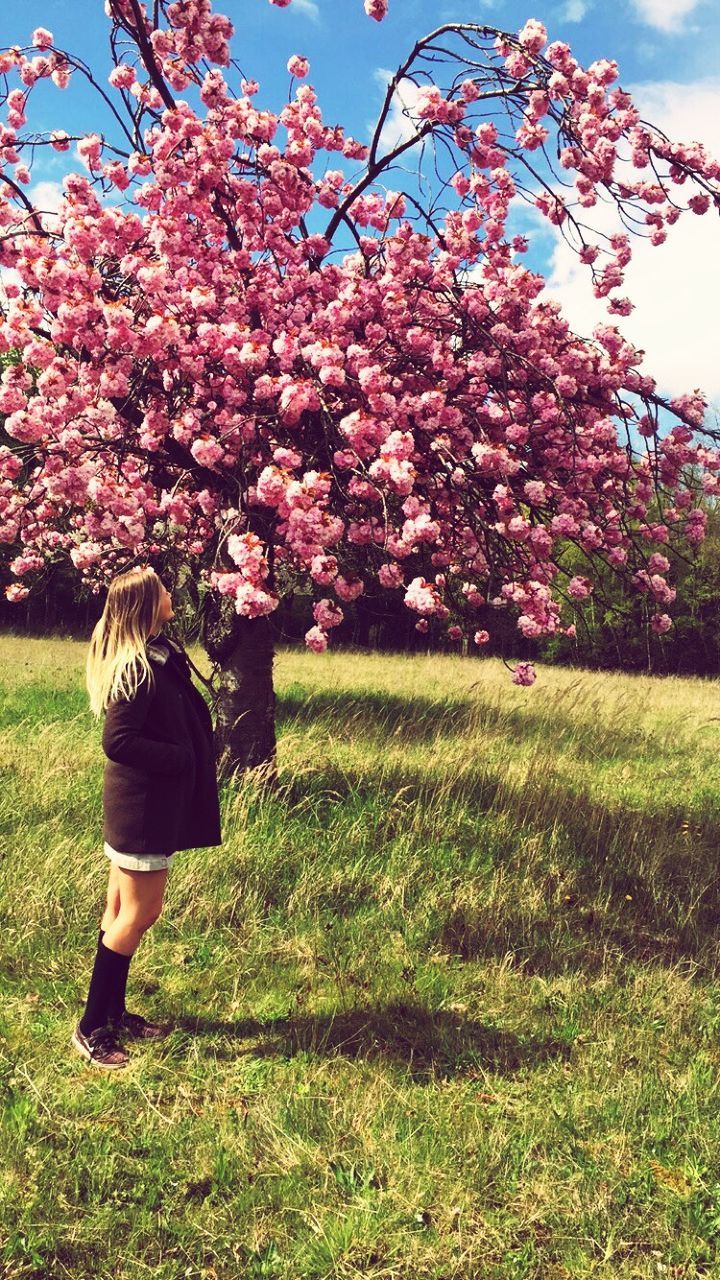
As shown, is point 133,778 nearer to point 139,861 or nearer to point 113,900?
point 139,861

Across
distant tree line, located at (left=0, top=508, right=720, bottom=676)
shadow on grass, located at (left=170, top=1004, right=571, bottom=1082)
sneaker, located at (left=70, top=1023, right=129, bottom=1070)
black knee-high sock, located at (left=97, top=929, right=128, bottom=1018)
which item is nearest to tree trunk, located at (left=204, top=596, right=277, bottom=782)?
shadow on grass, located at (left=170, top=1004, right=571, bottom=1082)

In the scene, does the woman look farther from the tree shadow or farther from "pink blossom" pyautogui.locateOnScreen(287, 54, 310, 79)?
"pink blossom" pyautogui.locateOnScreen(287, 54, 310, 79)

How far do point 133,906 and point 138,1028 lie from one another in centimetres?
63

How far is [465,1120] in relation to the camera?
10.8 feet

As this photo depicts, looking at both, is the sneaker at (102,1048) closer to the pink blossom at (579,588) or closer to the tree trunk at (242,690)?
the tree trunk at (242,690)

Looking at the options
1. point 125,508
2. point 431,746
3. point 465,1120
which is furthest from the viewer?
point 431,746

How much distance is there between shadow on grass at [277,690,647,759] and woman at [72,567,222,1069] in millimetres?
4792

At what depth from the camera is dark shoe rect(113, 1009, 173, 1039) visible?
3704 millimetres

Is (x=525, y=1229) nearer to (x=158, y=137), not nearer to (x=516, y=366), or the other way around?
(x=516, y=366)

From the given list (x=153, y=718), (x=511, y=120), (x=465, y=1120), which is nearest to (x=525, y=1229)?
(x=465, y=1120)

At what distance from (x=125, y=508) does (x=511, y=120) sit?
12.3 feet

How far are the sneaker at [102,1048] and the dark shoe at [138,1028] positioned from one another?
0.10 metres

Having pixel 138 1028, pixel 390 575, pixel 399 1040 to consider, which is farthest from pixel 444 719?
pixel 138 1028

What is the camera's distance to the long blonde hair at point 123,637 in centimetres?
345
